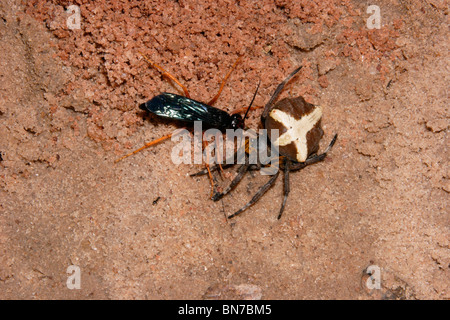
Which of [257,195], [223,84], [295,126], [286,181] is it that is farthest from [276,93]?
[257,195]

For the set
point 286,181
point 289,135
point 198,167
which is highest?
point 289,135

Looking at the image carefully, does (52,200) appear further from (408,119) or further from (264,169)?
(408,119)

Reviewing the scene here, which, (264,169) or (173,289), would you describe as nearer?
(173,289)

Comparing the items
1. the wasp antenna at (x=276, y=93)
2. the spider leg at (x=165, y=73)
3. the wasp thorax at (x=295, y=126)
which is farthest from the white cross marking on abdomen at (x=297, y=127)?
the spider leg at (x=165, y=73)

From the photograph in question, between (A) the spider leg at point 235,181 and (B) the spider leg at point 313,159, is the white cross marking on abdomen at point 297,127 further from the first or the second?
(A) the spider leg at point 235,181

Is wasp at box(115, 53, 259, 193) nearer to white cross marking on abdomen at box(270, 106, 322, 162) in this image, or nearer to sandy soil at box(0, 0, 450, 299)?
sandy soil at box(0, 0, 450, 299)

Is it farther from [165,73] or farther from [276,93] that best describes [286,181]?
[165,73]

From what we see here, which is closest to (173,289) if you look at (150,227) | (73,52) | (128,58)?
(150,227)
